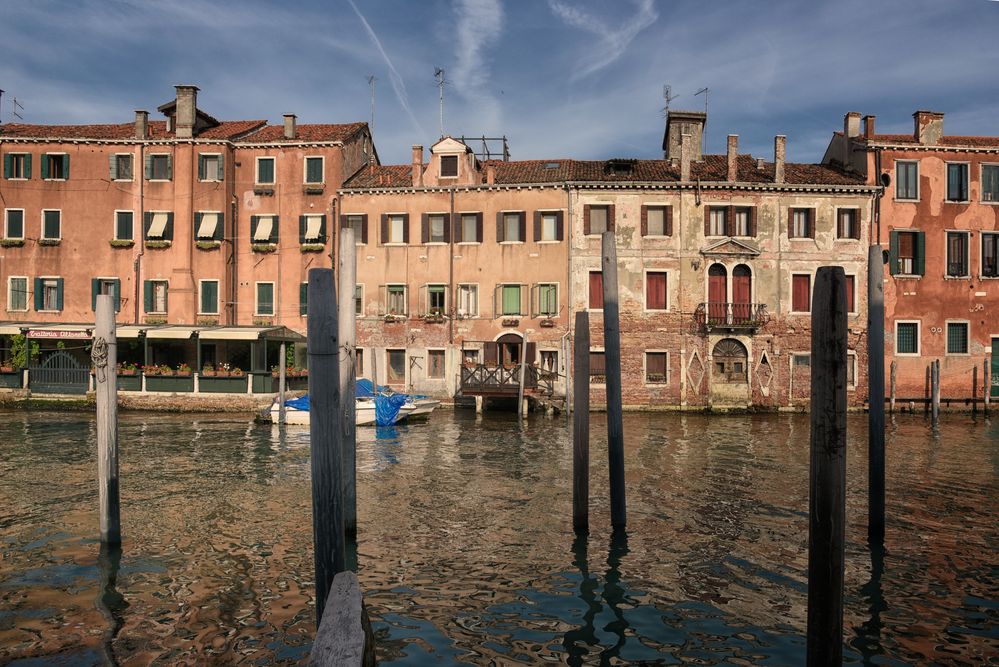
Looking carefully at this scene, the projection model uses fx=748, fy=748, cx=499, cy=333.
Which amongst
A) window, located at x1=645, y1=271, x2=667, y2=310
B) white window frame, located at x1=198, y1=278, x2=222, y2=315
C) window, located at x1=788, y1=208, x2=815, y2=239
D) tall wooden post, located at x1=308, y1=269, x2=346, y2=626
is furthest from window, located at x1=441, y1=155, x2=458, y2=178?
tall wooden post, located at x1=308, y1=269, x2=346, y2=626

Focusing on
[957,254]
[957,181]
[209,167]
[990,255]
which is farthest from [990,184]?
[209,167]

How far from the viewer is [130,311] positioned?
29.4 metres

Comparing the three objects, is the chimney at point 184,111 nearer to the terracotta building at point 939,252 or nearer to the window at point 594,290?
the window at point 594,290

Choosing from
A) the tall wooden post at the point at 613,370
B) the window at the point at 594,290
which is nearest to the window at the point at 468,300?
the window at the point at 594,290

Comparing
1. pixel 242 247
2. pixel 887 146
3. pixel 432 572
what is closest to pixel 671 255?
pixel 887 146

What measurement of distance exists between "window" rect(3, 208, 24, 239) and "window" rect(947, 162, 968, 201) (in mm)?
36088

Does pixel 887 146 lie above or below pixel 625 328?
above

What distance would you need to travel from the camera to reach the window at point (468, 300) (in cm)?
2911

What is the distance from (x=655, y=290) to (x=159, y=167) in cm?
2000

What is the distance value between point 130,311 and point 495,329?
1435 centimetres

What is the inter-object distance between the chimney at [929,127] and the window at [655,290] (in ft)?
36.4

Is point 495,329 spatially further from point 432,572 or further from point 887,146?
point 432,572

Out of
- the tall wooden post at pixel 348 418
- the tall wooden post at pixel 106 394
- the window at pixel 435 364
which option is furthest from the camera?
the window at pixel 435 364

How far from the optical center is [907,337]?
2827 centimetres
